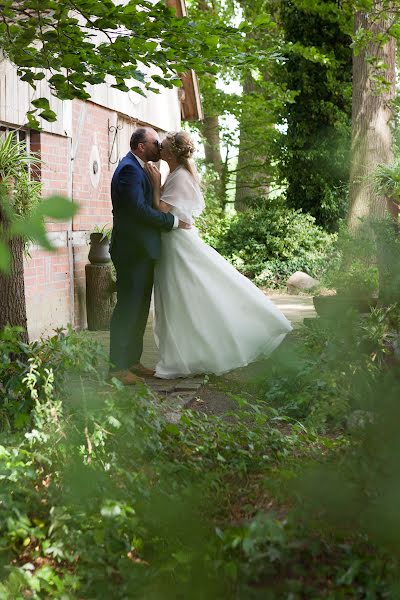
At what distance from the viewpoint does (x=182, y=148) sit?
7.08m

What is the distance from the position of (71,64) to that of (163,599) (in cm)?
384

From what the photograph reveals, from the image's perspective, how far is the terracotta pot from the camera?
10469mm

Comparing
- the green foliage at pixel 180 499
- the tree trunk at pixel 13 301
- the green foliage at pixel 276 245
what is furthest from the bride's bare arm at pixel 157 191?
the green foliage at pixel 276 245

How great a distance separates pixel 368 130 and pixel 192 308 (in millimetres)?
7729

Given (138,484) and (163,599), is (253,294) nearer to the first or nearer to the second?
(138,484)

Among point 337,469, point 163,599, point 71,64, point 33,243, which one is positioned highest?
point 71,64

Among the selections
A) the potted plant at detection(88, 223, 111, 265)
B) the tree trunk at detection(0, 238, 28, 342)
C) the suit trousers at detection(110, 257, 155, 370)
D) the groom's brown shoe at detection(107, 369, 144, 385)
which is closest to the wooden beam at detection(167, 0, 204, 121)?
the potted plant at detection(88, 223, 111, 265)

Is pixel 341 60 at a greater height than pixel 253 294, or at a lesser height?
greater

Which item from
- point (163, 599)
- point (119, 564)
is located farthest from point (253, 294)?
point (163, 599)

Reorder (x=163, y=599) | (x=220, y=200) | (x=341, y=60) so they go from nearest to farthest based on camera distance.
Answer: (x=163, y=599) < (x=341, y=60) < (x=220, y=200)

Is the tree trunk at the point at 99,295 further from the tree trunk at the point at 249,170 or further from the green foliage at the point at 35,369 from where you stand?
the tree trunk at the point at 249,170

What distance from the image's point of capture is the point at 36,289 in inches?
354

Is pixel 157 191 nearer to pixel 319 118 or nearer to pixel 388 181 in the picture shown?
pixel 388 181

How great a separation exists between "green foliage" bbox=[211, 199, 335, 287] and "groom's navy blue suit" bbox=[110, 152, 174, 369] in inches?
369
